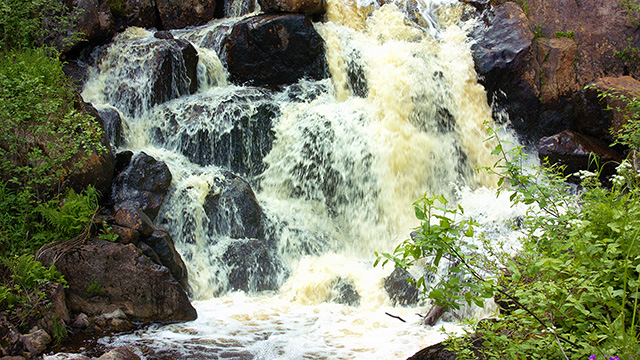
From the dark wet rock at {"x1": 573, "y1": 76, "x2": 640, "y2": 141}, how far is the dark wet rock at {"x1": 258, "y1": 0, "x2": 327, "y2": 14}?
593cm

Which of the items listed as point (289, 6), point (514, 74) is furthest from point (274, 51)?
point (514, 74)

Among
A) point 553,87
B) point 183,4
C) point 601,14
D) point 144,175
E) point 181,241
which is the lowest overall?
point 181,241

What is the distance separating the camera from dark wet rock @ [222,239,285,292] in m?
6.75

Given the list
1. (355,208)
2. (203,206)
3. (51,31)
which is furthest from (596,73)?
(51,31)

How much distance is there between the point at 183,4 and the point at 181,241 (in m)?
6.88

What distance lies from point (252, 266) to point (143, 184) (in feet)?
6.53

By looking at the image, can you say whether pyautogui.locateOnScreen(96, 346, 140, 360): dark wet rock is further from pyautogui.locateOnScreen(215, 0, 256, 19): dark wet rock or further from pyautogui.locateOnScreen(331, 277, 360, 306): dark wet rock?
pyautogui.locateOnScreen(215, 0, 256, 19): dark wet rock

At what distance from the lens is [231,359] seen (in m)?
4.55

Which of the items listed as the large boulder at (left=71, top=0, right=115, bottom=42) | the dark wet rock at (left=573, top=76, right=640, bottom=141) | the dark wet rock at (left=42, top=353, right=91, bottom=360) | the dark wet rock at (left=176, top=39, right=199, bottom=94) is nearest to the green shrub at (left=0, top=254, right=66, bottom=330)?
the dark wet rock at (left=42, top=353, right=91, bottom=360)

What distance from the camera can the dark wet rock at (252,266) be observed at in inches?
266

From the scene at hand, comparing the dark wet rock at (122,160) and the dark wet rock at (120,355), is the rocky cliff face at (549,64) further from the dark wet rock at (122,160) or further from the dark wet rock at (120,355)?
the dark wet rock at (120,355)

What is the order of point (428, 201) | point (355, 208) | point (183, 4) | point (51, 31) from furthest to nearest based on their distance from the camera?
point (183, 4) < point (51, 31) < point (355, 208) < point (428, 201)

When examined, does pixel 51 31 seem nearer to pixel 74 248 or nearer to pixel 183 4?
pixel 183 4

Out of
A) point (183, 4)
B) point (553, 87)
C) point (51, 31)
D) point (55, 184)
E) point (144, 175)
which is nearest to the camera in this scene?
point (55, 184)
